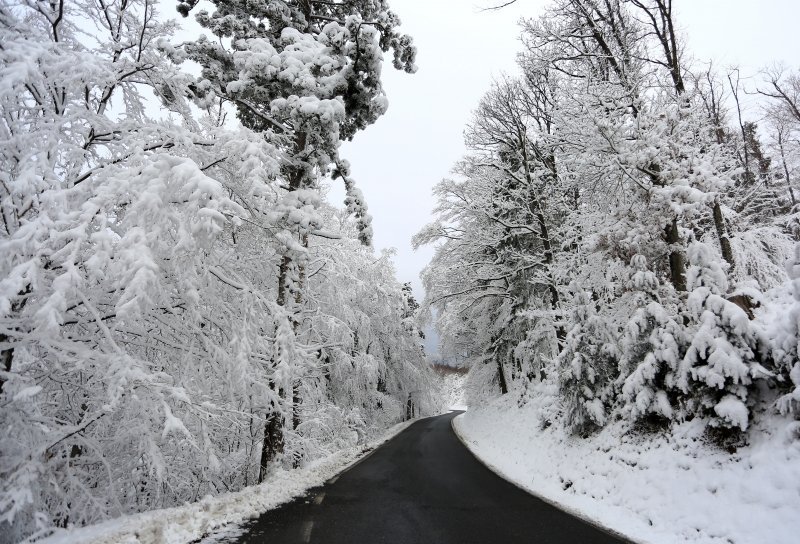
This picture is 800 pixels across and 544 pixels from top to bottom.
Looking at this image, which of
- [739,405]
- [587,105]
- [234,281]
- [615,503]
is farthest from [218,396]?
[587,105]

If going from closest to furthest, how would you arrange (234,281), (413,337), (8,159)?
(8,159), (234,281), (413,337)

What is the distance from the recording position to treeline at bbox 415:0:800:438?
6918 mm

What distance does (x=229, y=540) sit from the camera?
508 cm

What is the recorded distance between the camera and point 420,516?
658 centimetres

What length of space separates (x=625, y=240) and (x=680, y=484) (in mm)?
5127

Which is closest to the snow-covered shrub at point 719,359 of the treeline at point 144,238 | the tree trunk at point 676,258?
the tree trunk at point 676,258

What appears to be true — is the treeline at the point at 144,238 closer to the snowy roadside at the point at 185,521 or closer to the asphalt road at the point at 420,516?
the snowy roadside at the point at 185,521

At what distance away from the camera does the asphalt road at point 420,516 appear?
17.9ft

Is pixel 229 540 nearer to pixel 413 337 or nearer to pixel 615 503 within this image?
pixel 615 503

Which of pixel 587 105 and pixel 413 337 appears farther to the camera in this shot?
pixel 413 337

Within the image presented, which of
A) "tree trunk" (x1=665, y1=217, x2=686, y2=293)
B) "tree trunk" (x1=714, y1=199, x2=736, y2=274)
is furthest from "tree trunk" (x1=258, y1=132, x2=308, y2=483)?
"tree trunk" (x1=714, y1=199, x2=736, y2=274)

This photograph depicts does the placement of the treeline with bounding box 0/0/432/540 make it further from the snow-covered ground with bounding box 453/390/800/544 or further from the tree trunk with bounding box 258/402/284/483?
the snow-covered ground with bounding box 453/390/800/544

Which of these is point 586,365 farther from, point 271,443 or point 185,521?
point 185,521

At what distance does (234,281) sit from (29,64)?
3.54 meters
